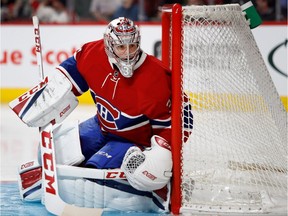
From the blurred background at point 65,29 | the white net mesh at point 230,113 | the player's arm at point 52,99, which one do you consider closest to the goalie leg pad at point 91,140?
the player's arm at point 52,99

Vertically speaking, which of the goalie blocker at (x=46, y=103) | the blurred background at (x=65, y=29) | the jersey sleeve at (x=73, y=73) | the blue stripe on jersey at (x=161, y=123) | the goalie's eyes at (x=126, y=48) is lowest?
the blurred background at (x=65, y=29)

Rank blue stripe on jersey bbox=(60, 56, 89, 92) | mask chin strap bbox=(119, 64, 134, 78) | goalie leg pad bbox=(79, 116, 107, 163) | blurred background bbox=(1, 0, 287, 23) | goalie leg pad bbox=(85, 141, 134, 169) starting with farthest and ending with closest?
1. blurred background bbox=(1, 0, 287, 23)
2. goalie leg pad bbox=(79, 116, 107, 163)
3. blue stripe on jersey bbox=(60, 56, 89, 92)
4. goalie leg pad bbox=(85, 141, 134, 169)
5. mask chin strap bbox=(119, 64, 134, 78)

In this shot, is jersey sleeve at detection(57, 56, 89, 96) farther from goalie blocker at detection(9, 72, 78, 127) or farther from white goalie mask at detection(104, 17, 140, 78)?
white goalie mask at detection(104, 17, 140, 78)

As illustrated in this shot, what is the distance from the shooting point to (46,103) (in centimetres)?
398

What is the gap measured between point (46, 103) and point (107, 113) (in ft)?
0.98

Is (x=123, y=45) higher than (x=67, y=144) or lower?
higher

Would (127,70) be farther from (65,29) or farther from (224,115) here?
(65,29)

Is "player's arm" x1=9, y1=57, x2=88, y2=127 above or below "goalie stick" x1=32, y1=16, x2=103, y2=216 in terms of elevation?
above

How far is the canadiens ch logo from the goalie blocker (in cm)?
17

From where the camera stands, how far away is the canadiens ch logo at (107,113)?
397 cm

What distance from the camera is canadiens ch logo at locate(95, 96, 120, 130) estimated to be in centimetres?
397

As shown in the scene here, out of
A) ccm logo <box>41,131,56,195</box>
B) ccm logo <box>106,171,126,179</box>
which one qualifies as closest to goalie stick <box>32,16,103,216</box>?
ccm logo <box>41,131,56,195</box>

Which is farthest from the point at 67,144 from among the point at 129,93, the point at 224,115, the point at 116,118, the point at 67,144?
the point at 224,115

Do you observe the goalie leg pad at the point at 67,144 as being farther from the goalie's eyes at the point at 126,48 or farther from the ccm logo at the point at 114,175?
the goalie's eyes at the point at 126,48
